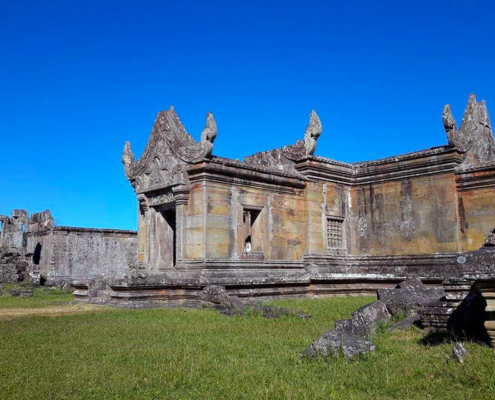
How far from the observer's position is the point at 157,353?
24.7ft

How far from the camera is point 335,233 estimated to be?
20250 millimetres

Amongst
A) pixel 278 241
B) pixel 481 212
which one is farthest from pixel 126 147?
pixel 481 212

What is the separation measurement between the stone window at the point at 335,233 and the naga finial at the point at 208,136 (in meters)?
6.05

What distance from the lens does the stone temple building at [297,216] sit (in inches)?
634

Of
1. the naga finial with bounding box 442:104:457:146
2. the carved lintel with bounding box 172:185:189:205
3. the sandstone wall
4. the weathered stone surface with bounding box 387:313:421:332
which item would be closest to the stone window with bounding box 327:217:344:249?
the sandstone wall

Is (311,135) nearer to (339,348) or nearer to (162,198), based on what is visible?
(162,198)

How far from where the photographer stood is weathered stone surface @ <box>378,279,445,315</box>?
989cm

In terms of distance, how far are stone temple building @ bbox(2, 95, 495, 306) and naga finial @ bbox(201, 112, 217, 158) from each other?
46mm

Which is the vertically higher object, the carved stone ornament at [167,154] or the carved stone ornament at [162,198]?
the carved stone ornament at [167,154]

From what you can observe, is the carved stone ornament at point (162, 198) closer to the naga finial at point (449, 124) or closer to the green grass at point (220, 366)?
the green grass at point (220, 366)

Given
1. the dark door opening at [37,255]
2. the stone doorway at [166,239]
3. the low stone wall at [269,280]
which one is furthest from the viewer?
the dark door opening at [37,255]

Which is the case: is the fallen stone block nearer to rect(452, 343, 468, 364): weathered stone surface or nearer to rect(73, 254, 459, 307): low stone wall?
rect(452, 343, 468, 364): weathered stone surface

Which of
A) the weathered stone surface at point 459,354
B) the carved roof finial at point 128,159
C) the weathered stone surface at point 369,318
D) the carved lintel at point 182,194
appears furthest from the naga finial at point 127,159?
the weathered stone surface at point 459,354

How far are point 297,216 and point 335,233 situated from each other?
1.96m
